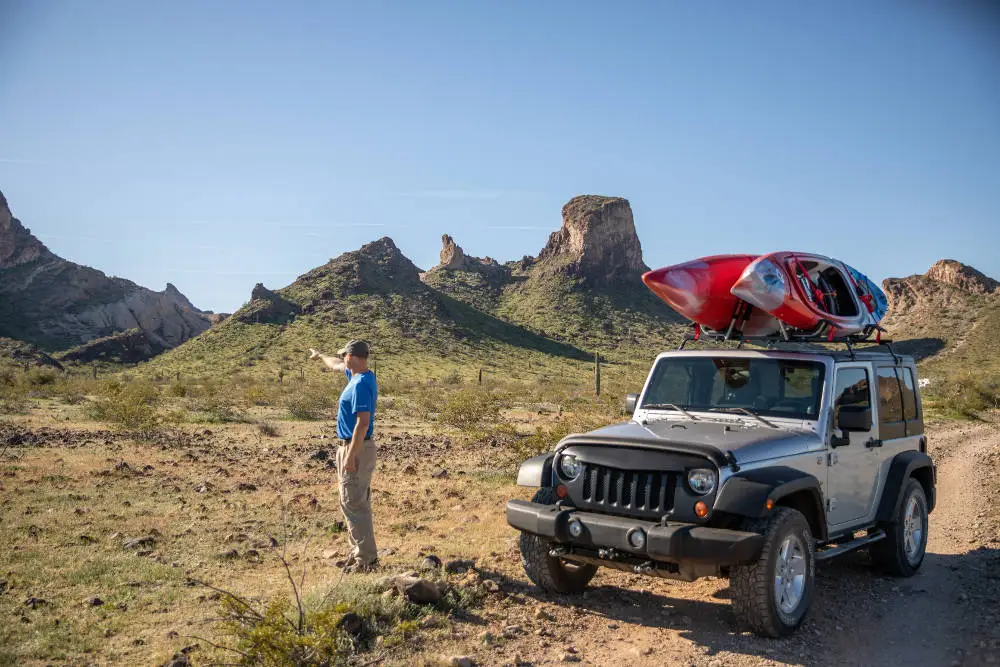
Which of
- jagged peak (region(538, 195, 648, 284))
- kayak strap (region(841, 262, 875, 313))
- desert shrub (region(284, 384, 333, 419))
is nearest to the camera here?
kayak strap (region(841, 262, 875, 313))

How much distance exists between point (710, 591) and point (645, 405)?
1658 millimetres

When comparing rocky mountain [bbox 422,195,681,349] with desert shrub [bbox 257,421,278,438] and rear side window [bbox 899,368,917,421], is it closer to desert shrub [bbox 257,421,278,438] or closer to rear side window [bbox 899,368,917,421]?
desert shrub [bbox 257,421,278,438]

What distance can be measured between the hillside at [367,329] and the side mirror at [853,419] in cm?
4033

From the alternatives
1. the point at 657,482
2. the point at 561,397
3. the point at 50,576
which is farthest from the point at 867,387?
the point at 561,397

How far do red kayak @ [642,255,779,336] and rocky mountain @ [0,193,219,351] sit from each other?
67.9 m

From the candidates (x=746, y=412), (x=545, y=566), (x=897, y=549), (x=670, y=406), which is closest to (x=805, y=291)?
(x=746, y=412)

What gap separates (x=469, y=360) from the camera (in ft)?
183

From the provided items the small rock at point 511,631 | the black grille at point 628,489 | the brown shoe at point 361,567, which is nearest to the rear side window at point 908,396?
the black grille at point 628,489

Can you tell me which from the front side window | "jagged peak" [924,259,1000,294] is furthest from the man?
"jagged peak" [924,259,1000,294]

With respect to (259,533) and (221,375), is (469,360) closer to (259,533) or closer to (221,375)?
(221,375)

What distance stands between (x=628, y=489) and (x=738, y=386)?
173 centimetres

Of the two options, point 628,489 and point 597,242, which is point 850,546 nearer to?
point 628,489

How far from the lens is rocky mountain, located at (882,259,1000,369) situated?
152 feet

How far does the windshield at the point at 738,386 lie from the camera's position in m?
5.68
